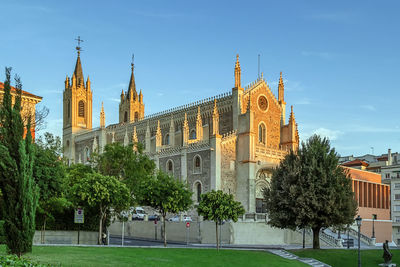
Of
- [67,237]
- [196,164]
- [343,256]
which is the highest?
[196,164]

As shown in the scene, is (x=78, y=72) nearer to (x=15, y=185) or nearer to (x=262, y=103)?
(x=262, y=103)

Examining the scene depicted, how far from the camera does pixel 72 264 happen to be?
2144cm

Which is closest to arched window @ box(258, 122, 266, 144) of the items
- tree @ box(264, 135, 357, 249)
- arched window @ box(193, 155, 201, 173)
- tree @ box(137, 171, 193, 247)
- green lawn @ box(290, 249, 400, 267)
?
arched window @ box(193, 155, 201, 173)

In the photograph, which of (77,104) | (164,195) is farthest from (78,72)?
(164,195)

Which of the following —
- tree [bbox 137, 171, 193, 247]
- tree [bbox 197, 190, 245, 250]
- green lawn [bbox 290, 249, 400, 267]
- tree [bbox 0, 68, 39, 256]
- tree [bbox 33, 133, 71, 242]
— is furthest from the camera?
tree [bbox 137, 171, 193, 247]

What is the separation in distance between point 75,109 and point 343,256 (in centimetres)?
6065

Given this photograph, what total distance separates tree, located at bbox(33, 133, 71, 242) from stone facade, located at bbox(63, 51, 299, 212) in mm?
22781

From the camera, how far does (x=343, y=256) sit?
124ft

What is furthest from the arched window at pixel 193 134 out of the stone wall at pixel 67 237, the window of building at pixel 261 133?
the stone wall at pixel 67 237

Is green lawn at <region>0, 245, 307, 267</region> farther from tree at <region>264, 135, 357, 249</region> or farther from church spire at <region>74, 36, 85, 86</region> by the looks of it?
church spire at <region>74, 36, 85, 86</region>

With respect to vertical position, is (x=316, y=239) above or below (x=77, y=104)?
below

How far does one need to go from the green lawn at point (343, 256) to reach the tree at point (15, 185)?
2195cm

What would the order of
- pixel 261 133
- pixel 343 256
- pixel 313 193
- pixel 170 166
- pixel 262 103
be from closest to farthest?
pixel 343 256, pixel 313 193, pixel 170 166, pixel 261 133, pixel 262 103

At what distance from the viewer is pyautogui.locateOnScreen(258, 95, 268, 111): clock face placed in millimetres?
66500
